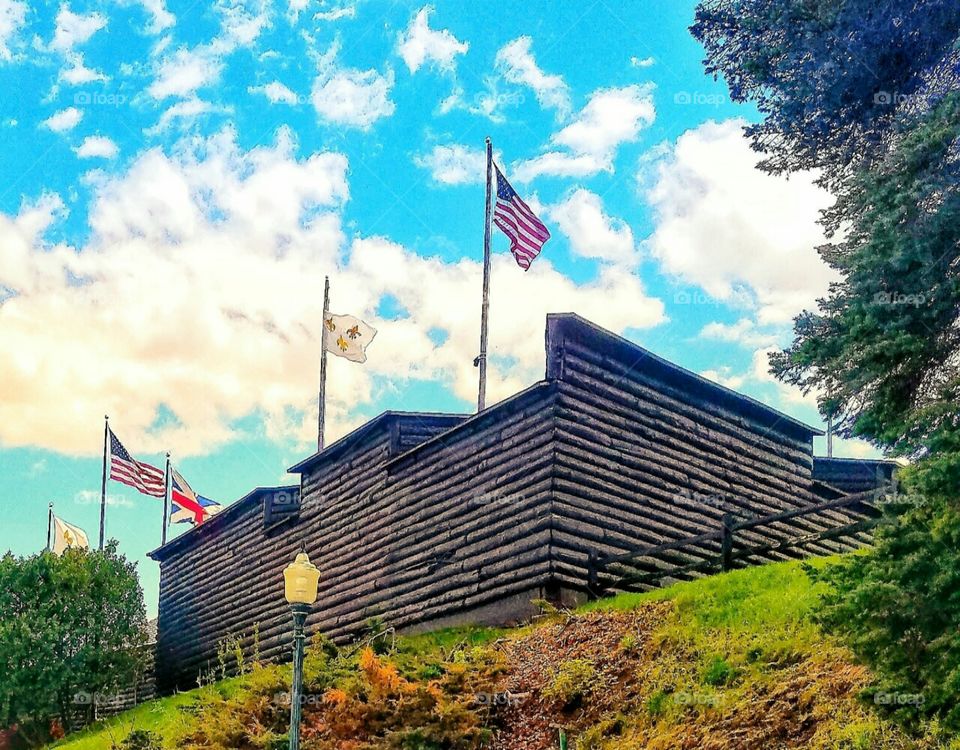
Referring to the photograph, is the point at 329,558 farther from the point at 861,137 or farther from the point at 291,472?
the point at 861,137

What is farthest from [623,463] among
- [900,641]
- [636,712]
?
[900,641]

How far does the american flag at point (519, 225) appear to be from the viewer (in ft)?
78.2

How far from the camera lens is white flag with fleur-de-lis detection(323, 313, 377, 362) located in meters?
30.8

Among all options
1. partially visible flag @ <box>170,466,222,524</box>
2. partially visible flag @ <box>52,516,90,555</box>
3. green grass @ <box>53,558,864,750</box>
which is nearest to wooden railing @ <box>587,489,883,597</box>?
green grass @ <box>53,558,864,750</box>

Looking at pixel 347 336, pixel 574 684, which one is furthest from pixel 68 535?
pixel 574 684

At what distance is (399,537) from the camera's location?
2277 cm

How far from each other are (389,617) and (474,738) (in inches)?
370

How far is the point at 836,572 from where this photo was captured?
992cm

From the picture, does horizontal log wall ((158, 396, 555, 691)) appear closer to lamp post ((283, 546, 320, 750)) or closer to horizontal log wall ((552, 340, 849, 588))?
horizontal log wall ((552, 340, 849, 588))

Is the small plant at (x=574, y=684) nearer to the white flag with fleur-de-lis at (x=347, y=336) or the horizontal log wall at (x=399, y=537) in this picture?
the horizontal log wall at (x=399, y=537)

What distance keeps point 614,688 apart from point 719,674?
1413mm

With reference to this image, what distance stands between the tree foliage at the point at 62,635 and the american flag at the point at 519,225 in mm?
15691

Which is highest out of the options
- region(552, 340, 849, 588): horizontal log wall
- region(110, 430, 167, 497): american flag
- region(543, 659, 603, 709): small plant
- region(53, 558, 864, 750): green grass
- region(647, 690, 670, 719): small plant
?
region(110, 430, 167, 497): american flag

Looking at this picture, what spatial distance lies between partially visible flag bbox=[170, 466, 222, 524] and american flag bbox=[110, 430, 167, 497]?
0.43m
